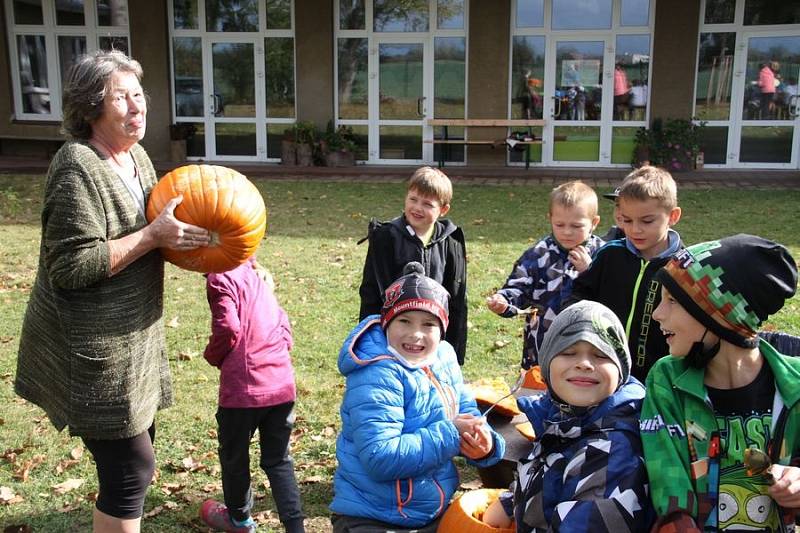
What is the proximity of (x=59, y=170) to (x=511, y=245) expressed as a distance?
771 centimetres

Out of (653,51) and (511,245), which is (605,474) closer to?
(511,245)

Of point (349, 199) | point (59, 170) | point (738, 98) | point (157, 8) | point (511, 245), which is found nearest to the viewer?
point (59, 170)

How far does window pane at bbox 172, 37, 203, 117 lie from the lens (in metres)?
19.3

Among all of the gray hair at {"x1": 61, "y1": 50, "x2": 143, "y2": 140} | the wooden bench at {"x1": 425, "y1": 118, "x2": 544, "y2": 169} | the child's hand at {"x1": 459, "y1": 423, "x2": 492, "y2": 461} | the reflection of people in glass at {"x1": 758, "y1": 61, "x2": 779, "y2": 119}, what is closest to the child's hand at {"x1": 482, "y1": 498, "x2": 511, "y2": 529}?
the child's hand at {"x1": 459, "y1": 423, "x2": 492, "y2": 461}

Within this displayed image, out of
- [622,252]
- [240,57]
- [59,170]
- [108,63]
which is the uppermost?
[240,57]

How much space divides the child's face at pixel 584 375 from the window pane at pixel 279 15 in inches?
695

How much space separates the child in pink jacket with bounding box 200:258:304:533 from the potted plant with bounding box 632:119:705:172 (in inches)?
594

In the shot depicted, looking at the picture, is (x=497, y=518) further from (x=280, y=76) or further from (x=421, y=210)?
(x=280, y=76)

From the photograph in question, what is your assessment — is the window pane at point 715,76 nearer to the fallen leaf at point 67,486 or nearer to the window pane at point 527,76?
the window pane at point 527,76

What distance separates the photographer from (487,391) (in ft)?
13.7

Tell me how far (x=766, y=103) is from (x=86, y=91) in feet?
58.4

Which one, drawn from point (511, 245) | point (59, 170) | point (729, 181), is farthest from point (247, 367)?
point (729, 181)

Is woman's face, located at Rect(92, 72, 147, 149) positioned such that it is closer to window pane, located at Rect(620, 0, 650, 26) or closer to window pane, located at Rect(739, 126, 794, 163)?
window pane, located at Rect(620, 0, 650, 26)

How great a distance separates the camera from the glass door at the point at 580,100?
709 inches
